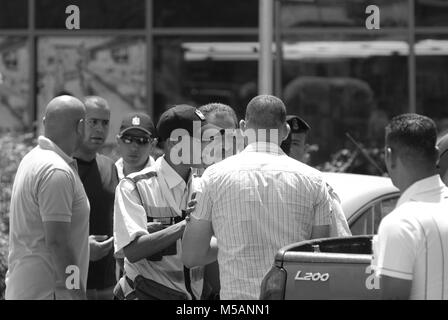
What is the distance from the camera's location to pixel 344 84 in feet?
45.1

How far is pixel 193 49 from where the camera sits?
1388 cm

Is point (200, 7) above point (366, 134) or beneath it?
above

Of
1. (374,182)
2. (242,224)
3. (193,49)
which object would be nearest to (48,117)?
(242,224)

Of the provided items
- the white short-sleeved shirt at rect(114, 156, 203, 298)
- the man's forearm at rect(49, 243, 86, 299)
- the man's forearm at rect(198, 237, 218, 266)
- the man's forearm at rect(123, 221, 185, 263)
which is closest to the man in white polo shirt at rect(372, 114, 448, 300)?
the man's forearm at rect(198, 237, 218, 266)

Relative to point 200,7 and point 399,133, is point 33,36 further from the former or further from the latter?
point 399,133

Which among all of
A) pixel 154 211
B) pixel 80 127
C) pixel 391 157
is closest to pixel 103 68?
pixel 80 127

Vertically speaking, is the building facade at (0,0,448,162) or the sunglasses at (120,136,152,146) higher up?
the building facade at (0,0,448,162)

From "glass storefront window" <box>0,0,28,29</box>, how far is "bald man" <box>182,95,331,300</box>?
31.4ft

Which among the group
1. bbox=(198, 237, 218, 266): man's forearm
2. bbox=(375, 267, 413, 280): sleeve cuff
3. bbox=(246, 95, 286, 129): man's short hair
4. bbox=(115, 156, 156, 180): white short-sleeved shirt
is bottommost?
bbox=(198, 237, 218, 266): man's forearm

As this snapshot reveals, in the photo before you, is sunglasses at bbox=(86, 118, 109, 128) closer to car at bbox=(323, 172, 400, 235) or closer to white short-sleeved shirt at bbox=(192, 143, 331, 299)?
car at bbox=(323, 172, 400, 235)

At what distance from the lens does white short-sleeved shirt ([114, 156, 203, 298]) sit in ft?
18.2

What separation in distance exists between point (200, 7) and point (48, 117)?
8219 millimetres

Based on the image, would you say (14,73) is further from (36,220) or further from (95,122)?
(36,220)

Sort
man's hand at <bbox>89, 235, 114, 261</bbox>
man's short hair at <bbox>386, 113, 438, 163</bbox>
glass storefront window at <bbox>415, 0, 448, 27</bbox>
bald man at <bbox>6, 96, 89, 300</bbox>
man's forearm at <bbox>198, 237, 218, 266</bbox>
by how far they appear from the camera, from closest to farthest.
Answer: man's short hair at <bbox>386, 113, 438, 163</bbox>, man's forearm at <bbox>198, 237, 218, 266</bbox>, bald man at <bbox>6, 96, 89, 300</bbox>, man's hand at <bbox>89, 235, 114, 261</bbox>, glass storefront window at <bbox>415, 0, 448, 27</bbox>
